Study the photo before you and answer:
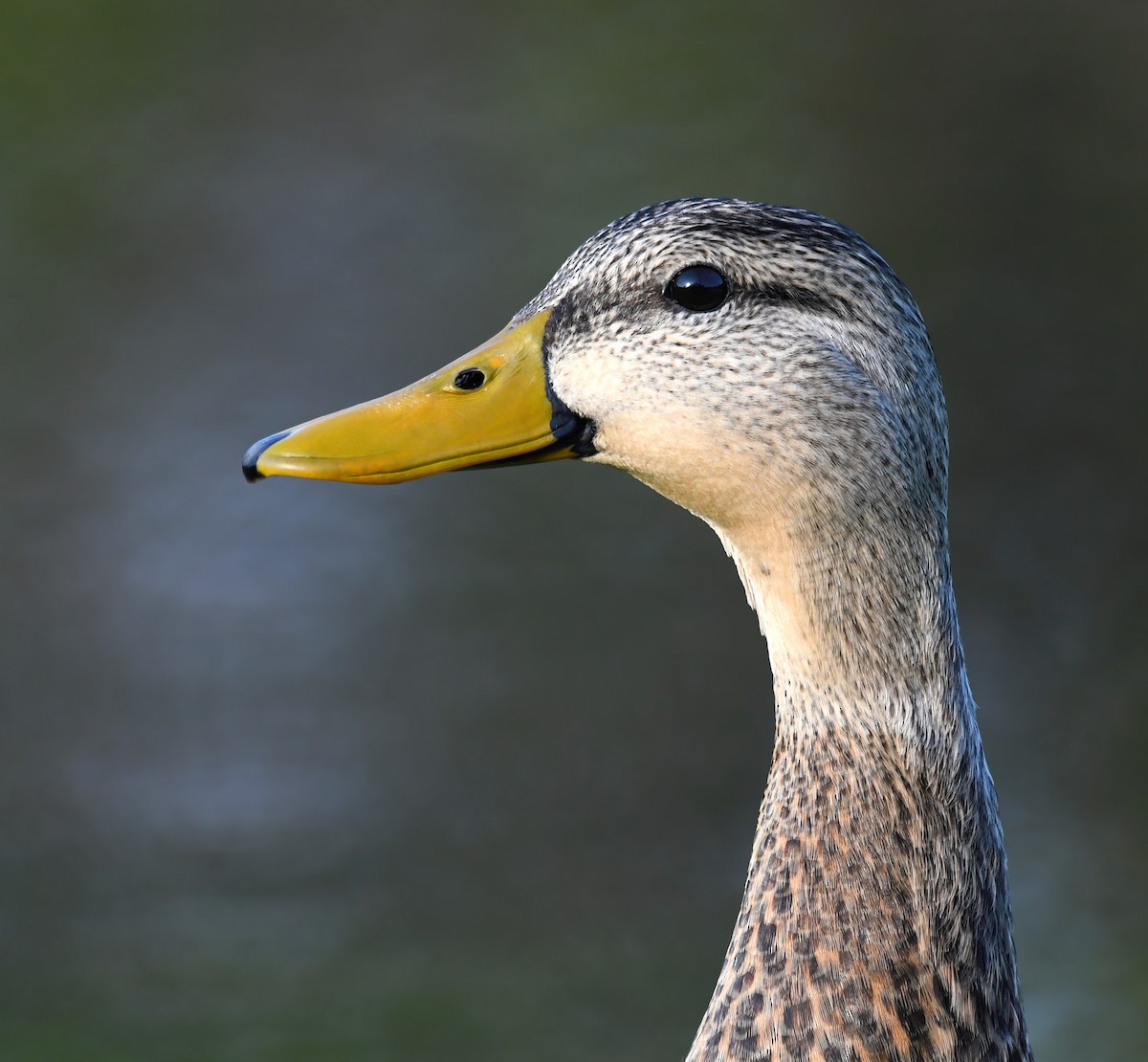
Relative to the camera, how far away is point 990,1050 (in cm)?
213

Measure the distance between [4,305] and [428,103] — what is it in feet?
6.49

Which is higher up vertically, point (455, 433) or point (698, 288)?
point (698, 288)

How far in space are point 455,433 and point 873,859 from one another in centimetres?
79

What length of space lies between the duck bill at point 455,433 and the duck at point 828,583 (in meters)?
0.01

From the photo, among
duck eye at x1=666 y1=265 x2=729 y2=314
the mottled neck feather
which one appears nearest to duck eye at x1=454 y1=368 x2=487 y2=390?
duck eye at x1=666 y1=265 x2=729 y2=314

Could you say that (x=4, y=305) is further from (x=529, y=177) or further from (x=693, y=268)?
(x=693, y=268)

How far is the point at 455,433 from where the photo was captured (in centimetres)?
230

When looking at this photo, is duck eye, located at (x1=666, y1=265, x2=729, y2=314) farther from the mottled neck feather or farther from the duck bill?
the mottled neck feather

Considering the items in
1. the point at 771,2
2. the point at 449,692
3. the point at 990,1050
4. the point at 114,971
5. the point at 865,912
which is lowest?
the point at 990,1050

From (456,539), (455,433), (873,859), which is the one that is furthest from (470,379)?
(456,539)

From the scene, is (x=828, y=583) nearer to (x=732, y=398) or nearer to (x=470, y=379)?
(x=732, y=398)

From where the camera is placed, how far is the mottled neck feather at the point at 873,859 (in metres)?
2.12

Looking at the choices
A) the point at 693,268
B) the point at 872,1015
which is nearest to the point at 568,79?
the point at 693,268

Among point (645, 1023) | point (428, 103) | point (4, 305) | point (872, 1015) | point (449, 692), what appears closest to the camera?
point (872, 1015)
